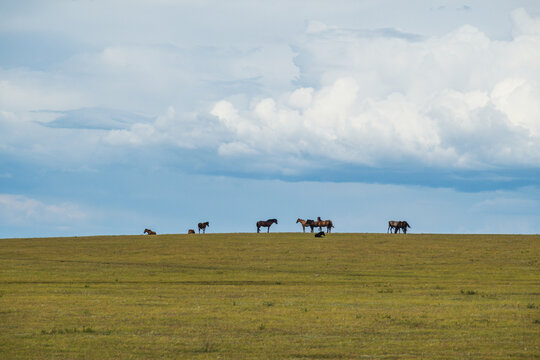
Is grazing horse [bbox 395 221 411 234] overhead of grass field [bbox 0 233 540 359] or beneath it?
overhead

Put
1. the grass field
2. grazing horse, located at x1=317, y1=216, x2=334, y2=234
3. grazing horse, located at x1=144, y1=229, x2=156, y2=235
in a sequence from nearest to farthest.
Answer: the grass field < grazing horse, located at x1=317, y1=216, x2=334, y2=234 < grazing horse, located at x1=144, y1=229, x2=156, y2=235

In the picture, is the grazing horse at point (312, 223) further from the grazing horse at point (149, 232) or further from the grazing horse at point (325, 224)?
the grazing horse at point (149, 232)

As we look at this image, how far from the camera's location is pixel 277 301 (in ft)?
111

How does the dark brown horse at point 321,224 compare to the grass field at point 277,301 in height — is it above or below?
above

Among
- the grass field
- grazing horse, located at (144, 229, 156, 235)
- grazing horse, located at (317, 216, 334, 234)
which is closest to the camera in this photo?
the grass field

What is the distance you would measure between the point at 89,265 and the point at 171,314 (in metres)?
34.9

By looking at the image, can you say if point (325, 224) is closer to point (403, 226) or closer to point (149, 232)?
point (403, 226)

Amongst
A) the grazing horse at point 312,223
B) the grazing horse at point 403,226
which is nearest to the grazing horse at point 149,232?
the grazing horse at point 312,223

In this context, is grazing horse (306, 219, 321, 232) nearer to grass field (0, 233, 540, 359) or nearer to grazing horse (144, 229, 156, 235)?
grass field (0, 233, 540, 359)

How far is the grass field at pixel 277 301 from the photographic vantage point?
21.1m

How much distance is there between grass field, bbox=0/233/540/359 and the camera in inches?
830

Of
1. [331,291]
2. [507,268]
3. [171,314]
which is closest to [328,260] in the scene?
[507,268]

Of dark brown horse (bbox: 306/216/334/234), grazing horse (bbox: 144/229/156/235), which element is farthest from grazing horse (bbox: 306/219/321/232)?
grazing horse (bbox: 144/229/156/235)

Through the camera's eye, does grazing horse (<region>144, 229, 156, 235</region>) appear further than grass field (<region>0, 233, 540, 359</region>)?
Yes
